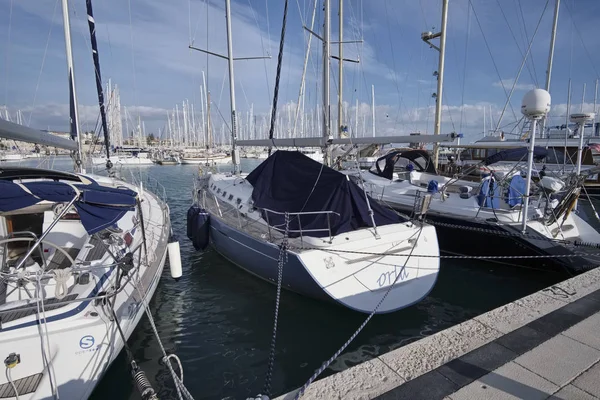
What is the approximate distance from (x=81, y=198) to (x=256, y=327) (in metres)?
3.33

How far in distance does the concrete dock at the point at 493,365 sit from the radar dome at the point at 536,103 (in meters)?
3.65

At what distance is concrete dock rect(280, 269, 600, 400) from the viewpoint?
2678 mm

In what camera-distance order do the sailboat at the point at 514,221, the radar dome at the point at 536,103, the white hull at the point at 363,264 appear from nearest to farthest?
the white hull at the point at 363,264 < the radar dome at the point at 536,103 < the sailboat at the point at 514,221

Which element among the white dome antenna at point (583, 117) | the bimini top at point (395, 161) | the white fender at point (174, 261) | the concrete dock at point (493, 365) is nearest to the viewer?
the concrete dock at point (493, 365)

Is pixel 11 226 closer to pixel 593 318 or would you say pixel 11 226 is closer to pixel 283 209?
pixel 283 209

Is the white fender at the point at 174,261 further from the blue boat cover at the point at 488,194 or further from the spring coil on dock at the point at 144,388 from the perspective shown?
the blue boat cover at the point at 488,194

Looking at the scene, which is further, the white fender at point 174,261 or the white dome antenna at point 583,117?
the white dome antenna at point 583,117

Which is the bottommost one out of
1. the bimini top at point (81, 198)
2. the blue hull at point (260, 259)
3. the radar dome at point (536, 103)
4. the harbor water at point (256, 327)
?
the harbor water at point (256, 327)

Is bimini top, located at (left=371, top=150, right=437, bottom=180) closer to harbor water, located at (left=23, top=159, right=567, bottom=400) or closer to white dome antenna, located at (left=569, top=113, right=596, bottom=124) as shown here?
harbor water, located at (left=23, top=159, right=567, bottom=400)

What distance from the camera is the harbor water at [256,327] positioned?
4.50 meters

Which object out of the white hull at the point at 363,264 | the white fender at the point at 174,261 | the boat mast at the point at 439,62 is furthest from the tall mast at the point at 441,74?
Answer: the white fender at the point at 174,261

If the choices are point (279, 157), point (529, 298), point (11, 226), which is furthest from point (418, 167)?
point (11, 226)

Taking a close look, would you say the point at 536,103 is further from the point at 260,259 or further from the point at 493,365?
the point at 260,259

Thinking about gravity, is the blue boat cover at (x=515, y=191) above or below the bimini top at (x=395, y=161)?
below
